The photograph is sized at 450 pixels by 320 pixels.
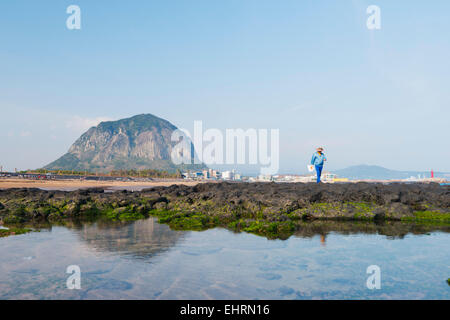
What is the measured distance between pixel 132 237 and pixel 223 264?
4034 millimetres

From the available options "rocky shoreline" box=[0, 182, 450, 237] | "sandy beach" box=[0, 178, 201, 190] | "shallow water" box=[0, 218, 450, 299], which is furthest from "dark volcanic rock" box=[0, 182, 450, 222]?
"sandy beach" box=[0, 178, 201, 190]

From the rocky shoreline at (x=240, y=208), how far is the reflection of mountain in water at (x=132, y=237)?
117 centimetres

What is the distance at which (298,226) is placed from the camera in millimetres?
11758

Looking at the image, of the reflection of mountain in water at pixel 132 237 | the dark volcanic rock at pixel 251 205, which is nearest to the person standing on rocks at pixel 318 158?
the dark volcanic rock at pixel 251 205

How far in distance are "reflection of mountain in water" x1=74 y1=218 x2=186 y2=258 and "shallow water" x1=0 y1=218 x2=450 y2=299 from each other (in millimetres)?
30

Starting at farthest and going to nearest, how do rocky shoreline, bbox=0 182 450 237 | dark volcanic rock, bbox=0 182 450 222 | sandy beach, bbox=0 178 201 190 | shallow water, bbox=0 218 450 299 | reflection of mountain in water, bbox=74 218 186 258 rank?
sandy beach, bbox=0 178 201 190 → dark volcanic rock, bbox=0 182 450 222 → rocky shoreline, bbox=0 182 450 237 → reflection of mountain in water, bbox=74 218 186 258 → shallow water, bbox=0 218 450 299

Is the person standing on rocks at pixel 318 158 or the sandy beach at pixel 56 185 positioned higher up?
the person standing on rocks at pixel 318 158

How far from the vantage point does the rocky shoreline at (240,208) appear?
12.8m

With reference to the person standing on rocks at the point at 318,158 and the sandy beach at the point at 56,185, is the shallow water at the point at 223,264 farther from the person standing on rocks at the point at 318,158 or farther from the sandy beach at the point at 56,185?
the sandy beach at the point at 56,185

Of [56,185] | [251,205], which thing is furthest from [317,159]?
[56,185]

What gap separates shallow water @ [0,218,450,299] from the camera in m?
5.48

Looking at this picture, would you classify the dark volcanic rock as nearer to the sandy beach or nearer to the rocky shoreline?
the rocky shoreline

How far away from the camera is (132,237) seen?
9.89 meters
